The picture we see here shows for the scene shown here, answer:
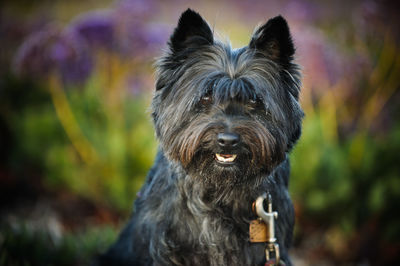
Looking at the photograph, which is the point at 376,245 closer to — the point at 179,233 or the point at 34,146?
the point at 179,233

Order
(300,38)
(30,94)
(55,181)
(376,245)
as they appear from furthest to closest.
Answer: (30,94) → (55,181) → (300,38) → (376,245)

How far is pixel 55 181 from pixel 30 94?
2383 millimetres

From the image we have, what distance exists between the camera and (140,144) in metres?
5.15

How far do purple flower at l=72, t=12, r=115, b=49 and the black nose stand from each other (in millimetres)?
3162

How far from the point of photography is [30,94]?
22.9 feet

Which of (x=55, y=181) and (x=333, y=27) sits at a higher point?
(x=333, y=27)

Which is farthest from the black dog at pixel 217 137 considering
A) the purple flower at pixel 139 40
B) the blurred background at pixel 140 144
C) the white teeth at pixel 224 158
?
the purple flower at pixel 139 40

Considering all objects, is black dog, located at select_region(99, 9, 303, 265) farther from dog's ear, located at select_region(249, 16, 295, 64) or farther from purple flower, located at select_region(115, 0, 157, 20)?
purple flower, located at select_region(115, 0, 157, 20)

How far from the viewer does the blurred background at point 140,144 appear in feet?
14.4

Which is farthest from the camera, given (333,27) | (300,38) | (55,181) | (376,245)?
(333,27)

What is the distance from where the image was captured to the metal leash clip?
2283 mm

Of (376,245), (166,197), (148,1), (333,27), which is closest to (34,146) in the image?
(148,1)

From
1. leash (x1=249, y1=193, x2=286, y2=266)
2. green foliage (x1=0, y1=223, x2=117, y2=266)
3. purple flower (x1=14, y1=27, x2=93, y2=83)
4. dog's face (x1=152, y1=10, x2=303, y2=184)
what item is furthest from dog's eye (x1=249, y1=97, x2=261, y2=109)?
purple flower (x1=14, y1=27, x2=93, y2=83)

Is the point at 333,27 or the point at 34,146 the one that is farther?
the point at 333,27
